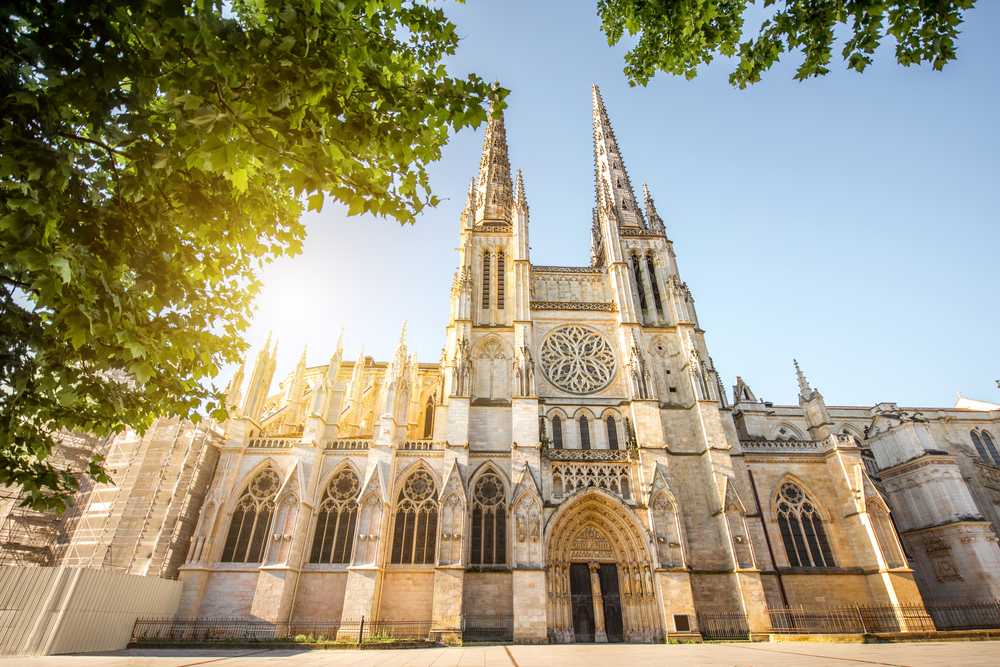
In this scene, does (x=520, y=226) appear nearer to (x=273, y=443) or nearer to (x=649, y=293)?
(x=649, y=293)

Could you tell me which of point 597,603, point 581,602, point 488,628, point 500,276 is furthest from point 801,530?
point 500,276

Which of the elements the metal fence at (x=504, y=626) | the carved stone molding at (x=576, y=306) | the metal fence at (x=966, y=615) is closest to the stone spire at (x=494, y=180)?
the carved stone molding at (x=576, y=306)

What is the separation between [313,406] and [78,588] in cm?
894

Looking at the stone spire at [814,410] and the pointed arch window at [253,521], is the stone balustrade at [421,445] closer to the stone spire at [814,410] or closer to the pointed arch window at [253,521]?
the pointed arch window at [253,521]

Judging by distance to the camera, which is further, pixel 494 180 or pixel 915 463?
pixel 494 180

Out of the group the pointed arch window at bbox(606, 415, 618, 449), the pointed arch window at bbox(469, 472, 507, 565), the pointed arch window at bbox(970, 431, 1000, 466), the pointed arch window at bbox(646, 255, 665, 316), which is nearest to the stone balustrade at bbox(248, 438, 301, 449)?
the pointed arch window at bbox(469, 472, 507, 565)

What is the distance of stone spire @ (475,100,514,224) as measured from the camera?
92.2ft

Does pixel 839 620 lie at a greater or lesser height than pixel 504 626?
greater

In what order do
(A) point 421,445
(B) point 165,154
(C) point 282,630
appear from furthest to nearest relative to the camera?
(A) point 421,445
(C) point 282,630
(B) point 165,154

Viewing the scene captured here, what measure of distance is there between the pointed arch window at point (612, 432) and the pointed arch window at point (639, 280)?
22.9 ft

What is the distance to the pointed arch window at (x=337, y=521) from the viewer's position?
17.7 meters

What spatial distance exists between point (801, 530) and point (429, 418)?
18.9m

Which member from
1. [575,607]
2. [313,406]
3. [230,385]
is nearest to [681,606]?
[575,607]

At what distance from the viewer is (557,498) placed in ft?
59.3
